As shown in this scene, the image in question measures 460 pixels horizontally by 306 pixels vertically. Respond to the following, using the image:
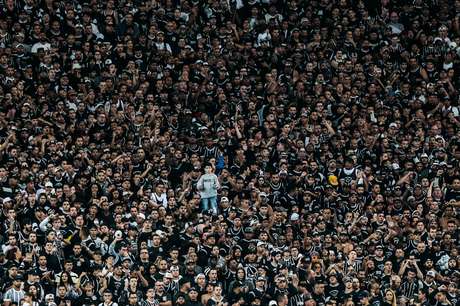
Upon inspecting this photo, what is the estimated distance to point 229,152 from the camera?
34938mm

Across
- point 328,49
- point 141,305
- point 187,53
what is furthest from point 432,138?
point 141,305

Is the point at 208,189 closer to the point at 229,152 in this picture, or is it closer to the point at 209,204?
the point at 209,204

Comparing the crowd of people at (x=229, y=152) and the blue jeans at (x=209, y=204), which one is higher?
the crowd of people at (x=229, y=152)

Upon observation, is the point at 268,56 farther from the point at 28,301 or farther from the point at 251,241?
the point at 28,301

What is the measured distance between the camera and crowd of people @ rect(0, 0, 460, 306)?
105ft

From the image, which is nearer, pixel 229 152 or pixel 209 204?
pixel 209 204

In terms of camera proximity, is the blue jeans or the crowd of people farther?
the blue jeans

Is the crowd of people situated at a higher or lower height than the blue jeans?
higher

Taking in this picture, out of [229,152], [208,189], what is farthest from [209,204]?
[229,152]

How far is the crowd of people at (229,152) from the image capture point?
105ft

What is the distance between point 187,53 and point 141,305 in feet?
24.8

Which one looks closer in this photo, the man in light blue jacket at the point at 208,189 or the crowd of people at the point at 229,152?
the crowd of people at the point at 229,152

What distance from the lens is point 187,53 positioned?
36.7 meters

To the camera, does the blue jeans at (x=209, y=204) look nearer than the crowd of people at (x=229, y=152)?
No
